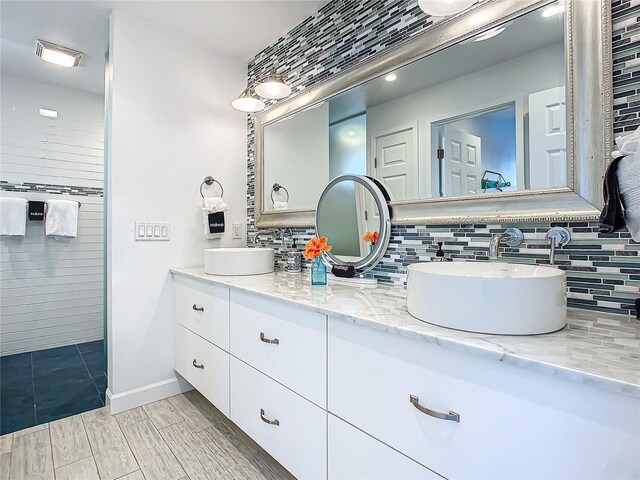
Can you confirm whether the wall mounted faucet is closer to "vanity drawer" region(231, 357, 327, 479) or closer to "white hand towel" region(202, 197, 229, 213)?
"vanity drawer" region(231, 357, 327, 479)

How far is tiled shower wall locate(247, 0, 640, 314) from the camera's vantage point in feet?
3.18

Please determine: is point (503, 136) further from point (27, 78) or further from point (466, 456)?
point (27, 78)

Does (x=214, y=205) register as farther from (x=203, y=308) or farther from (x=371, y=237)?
(x=371, y=237)

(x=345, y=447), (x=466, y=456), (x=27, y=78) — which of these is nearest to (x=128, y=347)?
(x=345, y=447)

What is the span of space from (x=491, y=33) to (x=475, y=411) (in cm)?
127

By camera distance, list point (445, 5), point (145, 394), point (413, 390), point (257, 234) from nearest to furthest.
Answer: point (413, 390), point (445, 5), point (145, 394), point (257, 234)

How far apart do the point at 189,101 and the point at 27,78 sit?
1.78 metres


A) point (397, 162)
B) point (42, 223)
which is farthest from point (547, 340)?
point (42, 223)

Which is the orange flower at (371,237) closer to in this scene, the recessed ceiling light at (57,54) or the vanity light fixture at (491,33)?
the vanity light fixture at (491,33)

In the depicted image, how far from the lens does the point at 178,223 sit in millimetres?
2201

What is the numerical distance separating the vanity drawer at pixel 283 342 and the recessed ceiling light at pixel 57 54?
2.19 m

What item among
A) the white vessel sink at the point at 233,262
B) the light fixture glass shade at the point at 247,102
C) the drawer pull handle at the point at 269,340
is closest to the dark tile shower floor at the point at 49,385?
the white vessel sink at the point at 233,262

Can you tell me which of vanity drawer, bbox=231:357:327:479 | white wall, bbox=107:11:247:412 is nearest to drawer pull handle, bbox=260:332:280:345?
vanity drawer, bbox=231:357:327:479

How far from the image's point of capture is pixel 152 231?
2088 millimetres
